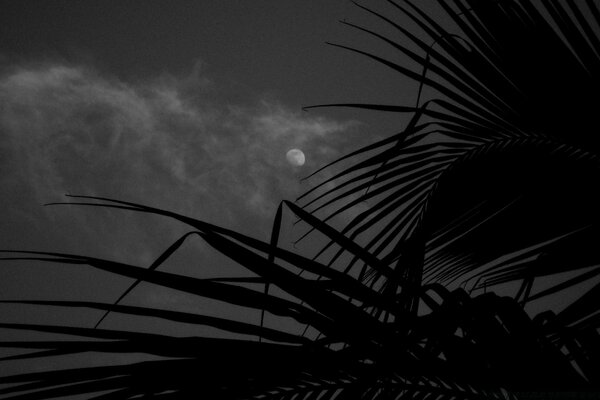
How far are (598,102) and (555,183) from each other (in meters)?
0.23

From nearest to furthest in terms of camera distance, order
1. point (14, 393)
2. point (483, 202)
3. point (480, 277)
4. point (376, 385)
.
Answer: point (14, 393) → point (376, 385) → point (483, 202) → point (480, 277)

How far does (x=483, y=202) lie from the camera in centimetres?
123

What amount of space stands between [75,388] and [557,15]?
1.12 meters

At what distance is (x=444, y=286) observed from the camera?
75 centimetres

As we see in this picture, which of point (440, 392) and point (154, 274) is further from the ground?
point (154, 274)

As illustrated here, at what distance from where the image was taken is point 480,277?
4.61 ft

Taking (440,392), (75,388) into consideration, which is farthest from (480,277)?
(75,388)

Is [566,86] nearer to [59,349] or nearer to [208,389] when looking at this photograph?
[208,389]

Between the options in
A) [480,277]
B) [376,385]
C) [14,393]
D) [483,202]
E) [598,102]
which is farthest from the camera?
[480,277]

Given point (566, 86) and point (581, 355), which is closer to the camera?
point (581, 355)

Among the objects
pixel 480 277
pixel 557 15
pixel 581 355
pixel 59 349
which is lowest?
pixel 581 355

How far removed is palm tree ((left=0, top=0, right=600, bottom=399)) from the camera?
53 centimetres

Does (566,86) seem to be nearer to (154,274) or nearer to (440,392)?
(440,392)

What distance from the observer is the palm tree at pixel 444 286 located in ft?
1.75
